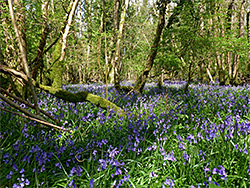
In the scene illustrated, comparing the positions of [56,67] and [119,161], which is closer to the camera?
[119,161]

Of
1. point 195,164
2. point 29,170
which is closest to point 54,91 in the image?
point 29,170

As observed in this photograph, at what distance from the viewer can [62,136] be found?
3.25 m

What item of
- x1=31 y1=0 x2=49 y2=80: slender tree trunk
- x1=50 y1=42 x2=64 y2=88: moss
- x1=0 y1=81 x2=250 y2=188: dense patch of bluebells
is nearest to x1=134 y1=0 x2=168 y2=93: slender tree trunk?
x1=50 y1=42 x2=64 y2=88: moss

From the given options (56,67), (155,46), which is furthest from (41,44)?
(155,46)

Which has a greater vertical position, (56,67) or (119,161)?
(56,67)

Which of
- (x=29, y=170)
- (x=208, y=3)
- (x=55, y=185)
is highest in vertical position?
(x=208, y=3)

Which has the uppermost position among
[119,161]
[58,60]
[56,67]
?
[58,60]

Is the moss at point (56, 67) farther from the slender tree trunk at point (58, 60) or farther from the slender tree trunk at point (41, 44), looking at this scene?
the slender tree trunk at point (41, 44)

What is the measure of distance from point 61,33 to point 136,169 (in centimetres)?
588

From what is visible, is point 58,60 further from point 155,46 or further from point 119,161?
point 119,161

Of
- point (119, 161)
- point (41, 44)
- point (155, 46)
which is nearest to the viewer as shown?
point (119, 161)

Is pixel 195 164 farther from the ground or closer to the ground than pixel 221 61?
closer to the ground

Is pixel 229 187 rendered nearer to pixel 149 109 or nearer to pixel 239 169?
pixel 239 169

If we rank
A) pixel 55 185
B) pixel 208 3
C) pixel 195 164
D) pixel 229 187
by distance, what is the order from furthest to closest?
1. pixel 208 3
2. pixel 195 164
3. pixel 55 185
4. pixel 229 187
